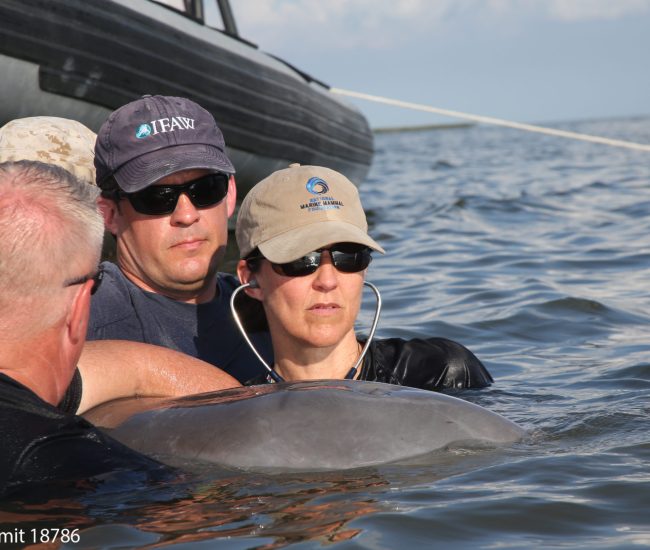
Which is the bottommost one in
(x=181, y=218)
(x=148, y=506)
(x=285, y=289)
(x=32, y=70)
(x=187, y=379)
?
(x=148, y=506)

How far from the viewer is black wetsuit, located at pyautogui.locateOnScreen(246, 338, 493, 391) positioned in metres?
4.07

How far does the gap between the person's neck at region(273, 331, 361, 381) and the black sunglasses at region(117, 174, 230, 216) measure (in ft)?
2.27

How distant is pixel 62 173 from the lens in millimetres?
2799

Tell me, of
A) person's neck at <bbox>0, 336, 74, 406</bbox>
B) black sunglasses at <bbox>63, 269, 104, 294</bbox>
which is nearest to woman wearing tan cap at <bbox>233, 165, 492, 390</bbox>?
black sunglasses at <bbox>63, 269, 104, 294</bbox>

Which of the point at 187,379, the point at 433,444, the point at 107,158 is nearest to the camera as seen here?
the point at 433,444

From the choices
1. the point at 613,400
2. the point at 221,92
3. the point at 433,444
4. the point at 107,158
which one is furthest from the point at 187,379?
the point at 221,92

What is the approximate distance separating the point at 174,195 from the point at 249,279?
47 cm

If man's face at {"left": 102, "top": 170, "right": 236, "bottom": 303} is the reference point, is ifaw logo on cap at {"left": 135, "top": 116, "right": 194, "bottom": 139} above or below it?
above

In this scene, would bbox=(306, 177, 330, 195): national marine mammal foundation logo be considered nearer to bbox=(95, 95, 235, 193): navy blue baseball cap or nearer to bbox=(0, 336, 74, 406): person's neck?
bbox=(95, 95, 235, 193): navy blue baseball cap

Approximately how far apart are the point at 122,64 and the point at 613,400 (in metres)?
4.39

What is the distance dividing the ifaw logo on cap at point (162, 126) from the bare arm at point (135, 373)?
98 cm

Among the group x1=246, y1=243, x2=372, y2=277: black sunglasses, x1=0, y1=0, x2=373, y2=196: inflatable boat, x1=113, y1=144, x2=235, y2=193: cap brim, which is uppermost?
x1=0, y1=0, x2=373, y2=196: inflatable boat

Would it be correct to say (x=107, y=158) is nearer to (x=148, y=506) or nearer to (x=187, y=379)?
(x=187, y=379)

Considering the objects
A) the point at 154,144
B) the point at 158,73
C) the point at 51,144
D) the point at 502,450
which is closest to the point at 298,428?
the point at 502,450
